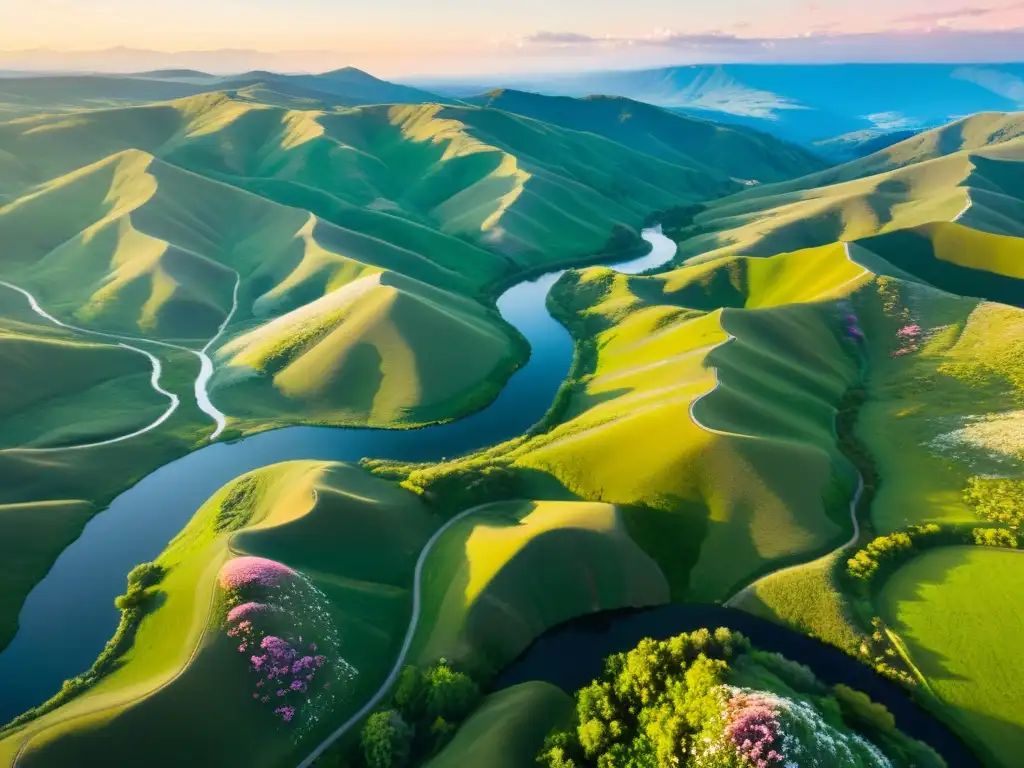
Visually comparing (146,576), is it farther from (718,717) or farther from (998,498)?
(998,498)

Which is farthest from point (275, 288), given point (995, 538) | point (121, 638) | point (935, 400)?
point (995, 538)

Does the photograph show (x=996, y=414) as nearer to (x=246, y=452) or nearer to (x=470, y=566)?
(x=470, y=566)

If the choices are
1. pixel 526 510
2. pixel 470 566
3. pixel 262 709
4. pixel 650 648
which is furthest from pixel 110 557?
pixel 650 648

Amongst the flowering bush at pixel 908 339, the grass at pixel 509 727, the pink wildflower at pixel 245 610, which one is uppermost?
the flowering bush at pixel 908 339

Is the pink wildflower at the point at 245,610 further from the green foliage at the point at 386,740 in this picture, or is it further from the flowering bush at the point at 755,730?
the flowering bush at the point at 755,730

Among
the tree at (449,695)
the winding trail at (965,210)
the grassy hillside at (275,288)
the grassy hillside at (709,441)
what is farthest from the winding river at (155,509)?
the winding trail at (965,210)

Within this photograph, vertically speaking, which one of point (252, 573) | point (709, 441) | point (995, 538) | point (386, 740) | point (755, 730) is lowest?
point (386, 740)
